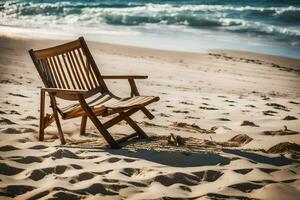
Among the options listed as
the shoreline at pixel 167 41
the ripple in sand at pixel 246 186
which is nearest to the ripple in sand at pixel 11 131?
the ripple in sand at pixel 246 186

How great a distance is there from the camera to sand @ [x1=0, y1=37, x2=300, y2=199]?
3.21 meters

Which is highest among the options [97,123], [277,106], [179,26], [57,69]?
[179,26]

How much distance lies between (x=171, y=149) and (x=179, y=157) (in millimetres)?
278

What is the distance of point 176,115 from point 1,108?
244cm

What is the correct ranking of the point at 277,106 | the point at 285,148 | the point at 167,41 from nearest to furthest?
1. the point at 285,148
2. the point at 277,106
3. the point at 167,41

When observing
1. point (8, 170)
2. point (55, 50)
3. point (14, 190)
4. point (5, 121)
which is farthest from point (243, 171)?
point (5, 121)

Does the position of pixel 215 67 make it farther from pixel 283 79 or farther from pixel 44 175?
pixel 44 175

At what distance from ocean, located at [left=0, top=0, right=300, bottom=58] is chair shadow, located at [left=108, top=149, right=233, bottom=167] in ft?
30.8

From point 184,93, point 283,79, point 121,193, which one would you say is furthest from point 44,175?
point 283,79

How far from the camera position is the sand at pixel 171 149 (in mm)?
3211

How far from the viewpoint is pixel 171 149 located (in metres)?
4.18

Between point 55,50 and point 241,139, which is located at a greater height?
point 55,50

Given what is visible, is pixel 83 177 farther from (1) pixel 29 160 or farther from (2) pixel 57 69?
(2) pixel 57 69

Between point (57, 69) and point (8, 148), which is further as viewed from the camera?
point (57, 69)
